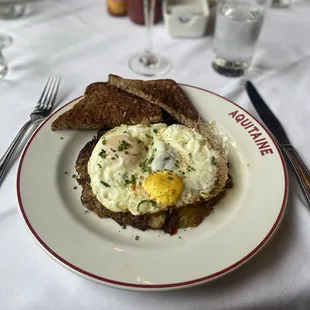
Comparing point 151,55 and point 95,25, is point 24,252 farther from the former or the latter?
point 95,25

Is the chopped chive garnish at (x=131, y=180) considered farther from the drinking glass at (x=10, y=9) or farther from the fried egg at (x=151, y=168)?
the drinking glass at (x=10, y=9)

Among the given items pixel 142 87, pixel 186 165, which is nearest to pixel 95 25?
pixel 142 87

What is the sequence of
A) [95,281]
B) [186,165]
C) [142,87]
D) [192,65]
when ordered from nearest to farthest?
1. [95,281]
2. [186,165]
3. [142,87]
4. [192,65]

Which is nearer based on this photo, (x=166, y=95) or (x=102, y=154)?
(x=102, y=154)

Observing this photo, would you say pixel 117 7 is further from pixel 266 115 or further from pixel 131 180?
pixel 131 180

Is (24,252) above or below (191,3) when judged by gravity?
below

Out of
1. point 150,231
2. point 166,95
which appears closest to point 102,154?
point 150,231

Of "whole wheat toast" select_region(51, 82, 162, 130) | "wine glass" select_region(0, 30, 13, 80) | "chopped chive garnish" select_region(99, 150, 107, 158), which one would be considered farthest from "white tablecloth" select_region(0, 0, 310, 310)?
"chopped chive garnish" select_region(99, 150, 107, 158)

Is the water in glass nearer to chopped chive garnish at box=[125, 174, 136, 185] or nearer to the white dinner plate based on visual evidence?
the white dinner plate
